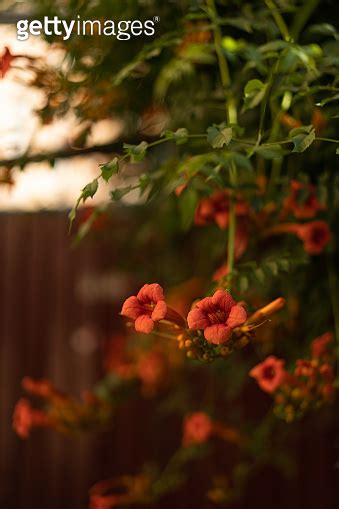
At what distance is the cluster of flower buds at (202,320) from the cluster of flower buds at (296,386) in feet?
0.27

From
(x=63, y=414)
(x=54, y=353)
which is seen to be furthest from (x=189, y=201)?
(x=54, y=353)

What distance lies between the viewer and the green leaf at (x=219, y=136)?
0.53 metres

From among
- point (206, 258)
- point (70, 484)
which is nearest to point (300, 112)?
point (206, 258)

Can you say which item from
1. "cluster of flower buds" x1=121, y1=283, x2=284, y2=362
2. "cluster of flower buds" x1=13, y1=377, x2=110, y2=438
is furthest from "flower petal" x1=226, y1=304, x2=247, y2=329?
"cluster of flower buds" x1=13, y1=377, x2=110, y2=438

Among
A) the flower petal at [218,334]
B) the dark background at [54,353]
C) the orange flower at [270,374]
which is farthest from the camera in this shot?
the dark background at [54,353]

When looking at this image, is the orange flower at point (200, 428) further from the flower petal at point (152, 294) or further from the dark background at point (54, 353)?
the dark background at point (54, 353)

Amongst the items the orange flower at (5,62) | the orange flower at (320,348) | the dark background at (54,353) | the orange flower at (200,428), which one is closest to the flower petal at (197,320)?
the orange flower at (320,348)

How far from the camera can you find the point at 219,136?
54 cm

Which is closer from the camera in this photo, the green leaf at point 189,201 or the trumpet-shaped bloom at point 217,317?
the trumpet-shaped bloom at point 217,317

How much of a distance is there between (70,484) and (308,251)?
1.13 meters

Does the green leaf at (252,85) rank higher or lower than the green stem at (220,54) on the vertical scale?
lower

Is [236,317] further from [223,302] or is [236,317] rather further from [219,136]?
[219,136]

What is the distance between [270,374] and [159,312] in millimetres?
205
